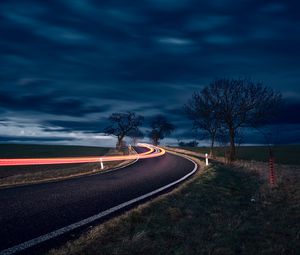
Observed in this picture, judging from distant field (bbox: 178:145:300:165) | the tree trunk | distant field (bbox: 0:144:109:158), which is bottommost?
distant field (bbox: 0:144:109:158)

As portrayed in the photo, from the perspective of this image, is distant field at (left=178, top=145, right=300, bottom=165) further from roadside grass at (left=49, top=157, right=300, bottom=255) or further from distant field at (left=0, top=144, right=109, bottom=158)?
roadside grass at (left=49, top=157, right=300, bottom=255)

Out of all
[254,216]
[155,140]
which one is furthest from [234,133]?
[155,140]

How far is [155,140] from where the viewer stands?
10881cm

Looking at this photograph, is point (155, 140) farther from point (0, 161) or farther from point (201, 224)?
point (201, 224)

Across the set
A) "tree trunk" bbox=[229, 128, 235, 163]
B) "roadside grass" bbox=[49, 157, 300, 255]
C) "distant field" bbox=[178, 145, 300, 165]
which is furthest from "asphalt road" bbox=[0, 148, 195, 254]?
"distant field" bbox=[178, 145, 300, 165]

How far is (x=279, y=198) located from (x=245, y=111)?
25.6 meters

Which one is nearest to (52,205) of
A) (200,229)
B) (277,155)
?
(200,229)

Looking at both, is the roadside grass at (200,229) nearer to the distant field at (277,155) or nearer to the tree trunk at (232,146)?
the tree trunk at (232,146)

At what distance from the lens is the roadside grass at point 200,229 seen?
5.61 m

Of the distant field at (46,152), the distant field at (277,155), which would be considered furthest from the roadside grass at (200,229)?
the distant field at (46,152)

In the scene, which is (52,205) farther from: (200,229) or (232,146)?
(232,146)

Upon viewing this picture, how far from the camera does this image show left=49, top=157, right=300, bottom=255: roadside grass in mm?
5609

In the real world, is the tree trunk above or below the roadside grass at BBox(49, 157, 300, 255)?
above

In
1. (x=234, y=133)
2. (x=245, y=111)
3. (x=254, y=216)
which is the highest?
(x=245, y=111)
